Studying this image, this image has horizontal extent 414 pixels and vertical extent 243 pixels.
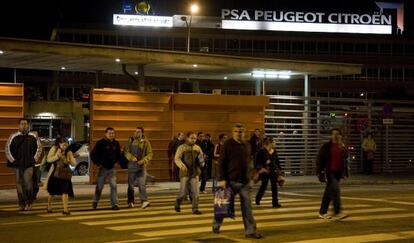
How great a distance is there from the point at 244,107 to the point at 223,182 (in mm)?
15913

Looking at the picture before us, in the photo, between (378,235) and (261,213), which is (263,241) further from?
(261,213)

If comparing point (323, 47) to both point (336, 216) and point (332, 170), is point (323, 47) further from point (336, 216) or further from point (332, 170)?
point (336, 216)

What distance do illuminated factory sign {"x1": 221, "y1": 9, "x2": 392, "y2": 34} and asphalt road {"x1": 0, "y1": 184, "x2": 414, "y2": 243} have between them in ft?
231

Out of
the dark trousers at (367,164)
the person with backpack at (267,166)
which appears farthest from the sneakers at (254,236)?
the dark trousers at (367,164)

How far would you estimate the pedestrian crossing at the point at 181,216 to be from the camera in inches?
510

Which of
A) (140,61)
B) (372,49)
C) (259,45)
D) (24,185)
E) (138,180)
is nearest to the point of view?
(24,185)

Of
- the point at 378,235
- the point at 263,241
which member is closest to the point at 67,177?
the point at 263,241

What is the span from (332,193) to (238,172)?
10.8 feet

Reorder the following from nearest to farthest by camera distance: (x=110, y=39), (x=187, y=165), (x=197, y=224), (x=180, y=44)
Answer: (x=197, y=224), (x=187, y=165), (x=110, y=39), (x=180, y=44)

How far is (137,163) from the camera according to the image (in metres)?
16.7

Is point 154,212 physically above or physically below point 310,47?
below

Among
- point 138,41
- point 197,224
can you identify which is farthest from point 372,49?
point 197,224

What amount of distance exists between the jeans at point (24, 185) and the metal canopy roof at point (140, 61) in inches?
271

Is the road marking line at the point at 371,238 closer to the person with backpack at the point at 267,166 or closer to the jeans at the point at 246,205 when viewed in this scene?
the jeans at the point at 246,205
